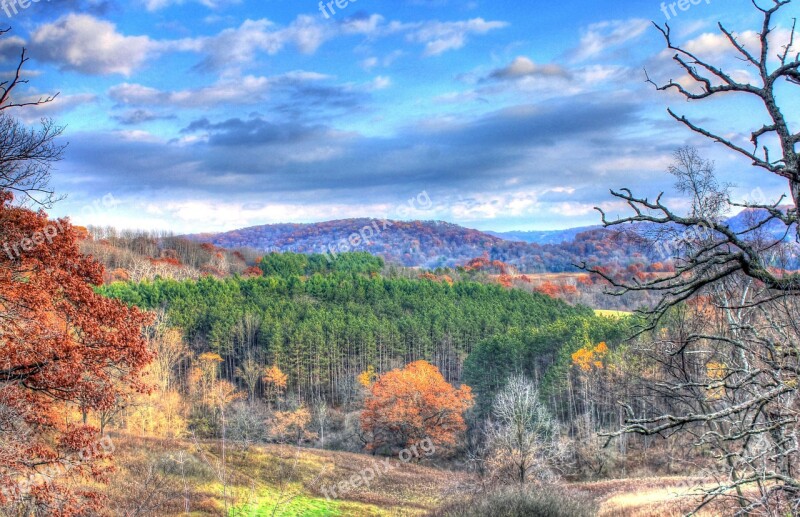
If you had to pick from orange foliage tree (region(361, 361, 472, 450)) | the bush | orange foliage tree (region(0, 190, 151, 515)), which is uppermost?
orange foliage tree (region(0, 190, 151, 515))

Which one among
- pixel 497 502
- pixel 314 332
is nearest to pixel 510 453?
pixel 497 502

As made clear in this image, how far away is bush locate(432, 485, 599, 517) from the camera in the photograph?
41.6 feet

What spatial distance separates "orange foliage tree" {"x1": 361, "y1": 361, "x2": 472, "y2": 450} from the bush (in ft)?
103

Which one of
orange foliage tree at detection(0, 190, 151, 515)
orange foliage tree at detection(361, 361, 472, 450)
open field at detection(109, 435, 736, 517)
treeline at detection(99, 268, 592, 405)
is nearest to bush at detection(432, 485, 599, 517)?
open field at detection(109, 435, 736, 517)

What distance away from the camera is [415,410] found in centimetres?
4481

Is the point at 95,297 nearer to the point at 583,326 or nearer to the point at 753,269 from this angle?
the point at 753,269

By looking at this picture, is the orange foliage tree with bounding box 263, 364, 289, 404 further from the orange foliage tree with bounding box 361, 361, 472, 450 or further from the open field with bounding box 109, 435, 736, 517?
the open field with bounding box 109, 435, 736, 517

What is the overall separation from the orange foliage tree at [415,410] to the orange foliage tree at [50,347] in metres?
34.5

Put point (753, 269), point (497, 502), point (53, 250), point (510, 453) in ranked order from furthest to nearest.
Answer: point (510, 453)
point (497, 502)
point (53, 250)
point (753, 269)

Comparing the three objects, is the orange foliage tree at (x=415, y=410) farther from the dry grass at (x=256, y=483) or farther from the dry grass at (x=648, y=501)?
the dry grass at (x=648, y=501)

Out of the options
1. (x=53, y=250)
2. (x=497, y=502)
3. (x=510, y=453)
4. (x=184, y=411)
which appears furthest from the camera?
(x=184, y=411)

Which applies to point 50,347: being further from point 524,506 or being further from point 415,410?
point 415,410

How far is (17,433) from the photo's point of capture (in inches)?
408

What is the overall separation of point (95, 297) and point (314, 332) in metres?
62.7
